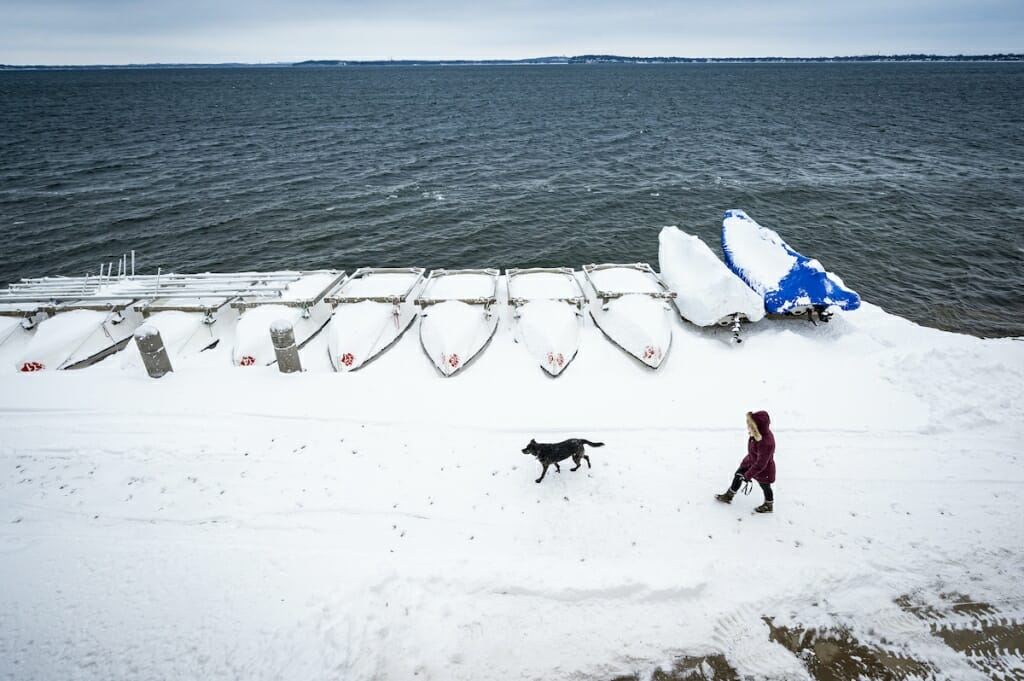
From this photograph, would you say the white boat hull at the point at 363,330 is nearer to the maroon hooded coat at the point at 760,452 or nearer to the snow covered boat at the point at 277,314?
the snow covered boat at the point at 277,314

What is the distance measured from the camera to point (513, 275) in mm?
14094

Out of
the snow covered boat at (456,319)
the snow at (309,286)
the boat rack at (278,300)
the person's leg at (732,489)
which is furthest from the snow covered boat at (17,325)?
the person's leg at (732,489)

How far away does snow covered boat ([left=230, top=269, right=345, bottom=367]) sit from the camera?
11.4 metres

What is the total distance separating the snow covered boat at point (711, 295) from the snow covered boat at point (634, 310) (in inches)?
21.8

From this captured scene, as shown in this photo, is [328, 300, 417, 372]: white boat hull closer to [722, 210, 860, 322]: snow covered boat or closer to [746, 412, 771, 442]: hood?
[746, 412, 771, 442]: hood

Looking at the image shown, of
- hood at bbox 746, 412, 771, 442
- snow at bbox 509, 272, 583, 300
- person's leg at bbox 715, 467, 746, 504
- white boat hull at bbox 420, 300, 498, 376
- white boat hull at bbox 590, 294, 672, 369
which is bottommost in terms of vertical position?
person's leg at bbox 715, 467, 746, 504

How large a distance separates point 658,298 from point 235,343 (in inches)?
430

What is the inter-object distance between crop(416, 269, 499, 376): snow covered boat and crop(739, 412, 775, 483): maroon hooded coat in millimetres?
6263

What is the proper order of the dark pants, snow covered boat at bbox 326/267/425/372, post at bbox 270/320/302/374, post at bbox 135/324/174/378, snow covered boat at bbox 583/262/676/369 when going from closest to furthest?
1. the dark pants
2. post at bbox 135/324/174/378
3. post at bbox 270/320/302/374
4. snow covered boat at bbox 583/262/676/369
5. snow covered boat at bbox 326/267/425/372

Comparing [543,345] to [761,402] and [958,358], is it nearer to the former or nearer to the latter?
[761,402]

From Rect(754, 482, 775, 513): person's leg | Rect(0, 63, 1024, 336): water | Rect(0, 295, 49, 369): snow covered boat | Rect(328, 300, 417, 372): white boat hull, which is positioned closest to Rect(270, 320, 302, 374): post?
Rect(328, 300, 417, 372): white boat hull

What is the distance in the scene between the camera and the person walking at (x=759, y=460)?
6332 millimetres

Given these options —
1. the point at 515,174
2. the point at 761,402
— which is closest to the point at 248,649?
the point at 761,402

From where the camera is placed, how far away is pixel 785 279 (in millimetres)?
13047
